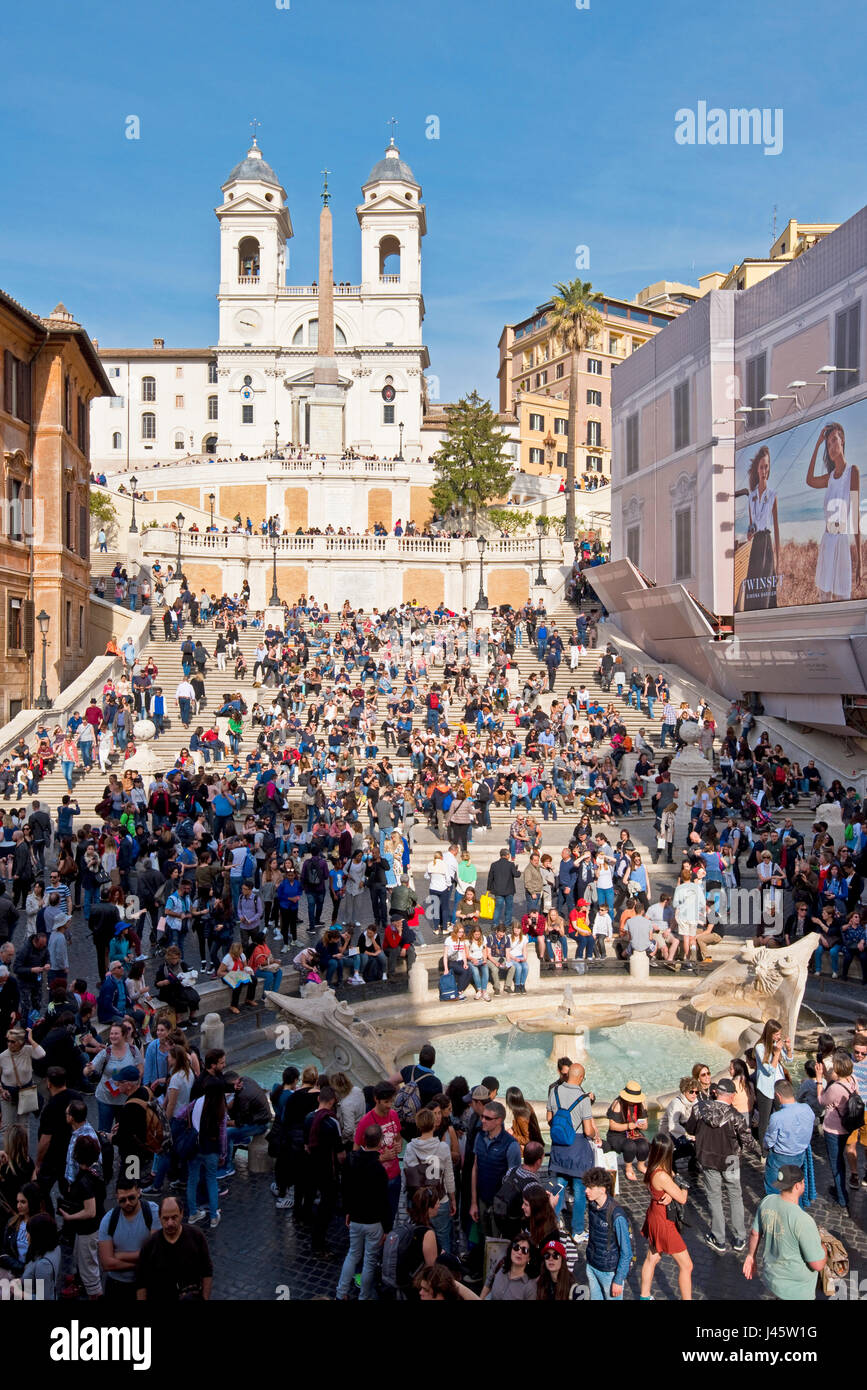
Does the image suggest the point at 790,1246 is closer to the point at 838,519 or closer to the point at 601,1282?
the point at 601,1282

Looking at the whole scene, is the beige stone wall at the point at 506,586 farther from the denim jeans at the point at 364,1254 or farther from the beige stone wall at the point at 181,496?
the denim jeans at the point at 364,1254

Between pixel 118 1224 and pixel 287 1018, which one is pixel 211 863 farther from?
pixel 118 1224

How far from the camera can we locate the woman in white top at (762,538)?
30172 millimetres

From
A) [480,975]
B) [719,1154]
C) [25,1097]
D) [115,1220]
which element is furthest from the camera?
[480,975]

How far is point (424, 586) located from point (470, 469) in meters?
13.7

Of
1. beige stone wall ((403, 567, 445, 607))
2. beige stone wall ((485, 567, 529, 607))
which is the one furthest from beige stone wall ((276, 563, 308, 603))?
beige stone wall ((485, 567, 529, 607))

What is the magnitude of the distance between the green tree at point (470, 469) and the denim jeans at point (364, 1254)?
53.3 m

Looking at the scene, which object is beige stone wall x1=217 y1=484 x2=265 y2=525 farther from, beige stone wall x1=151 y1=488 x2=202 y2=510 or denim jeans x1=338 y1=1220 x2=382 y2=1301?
denim jeans x1=338 y1=1220 x2=382 y2=1301

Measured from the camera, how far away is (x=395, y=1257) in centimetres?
679

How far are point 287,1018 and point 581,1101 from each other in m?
4.26

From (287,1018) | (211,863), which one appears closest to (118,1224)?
(287,1018)

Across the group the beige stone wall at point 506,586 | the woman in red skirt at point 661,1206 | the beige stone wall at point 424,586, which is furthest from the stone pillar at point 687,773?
the beige stone wall at point 424,586

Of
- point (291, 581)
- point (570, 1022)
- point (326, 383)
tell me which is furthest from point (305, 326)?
point (570, 1022)

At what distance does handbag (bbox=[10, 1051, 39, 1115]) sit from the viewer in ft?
29.1
